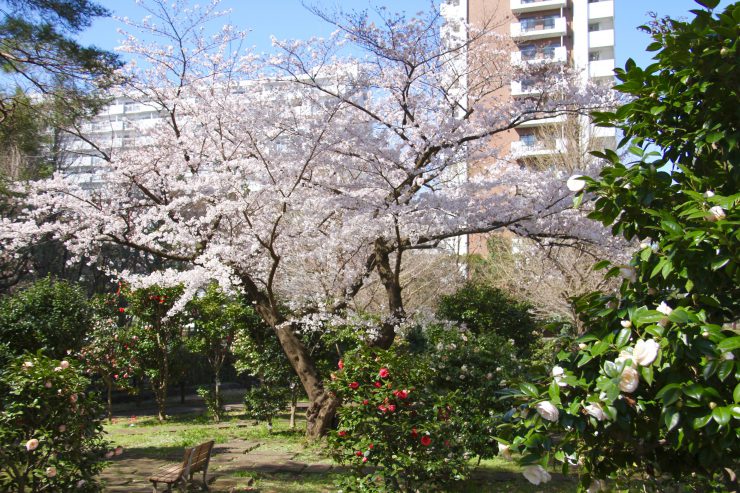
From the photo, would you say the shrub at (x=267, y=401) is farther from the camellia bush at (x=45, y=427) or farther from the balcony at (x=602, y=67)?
the balcony at (x=602, y=67)

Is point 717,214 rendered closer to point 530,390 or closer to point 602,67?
point 530,390

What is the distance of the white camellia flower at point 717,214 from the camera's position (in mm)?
1782

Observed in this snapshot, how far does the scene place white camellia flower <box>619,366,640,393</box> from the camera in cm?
178

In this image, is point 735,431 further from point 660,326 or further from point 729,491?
point 729,491

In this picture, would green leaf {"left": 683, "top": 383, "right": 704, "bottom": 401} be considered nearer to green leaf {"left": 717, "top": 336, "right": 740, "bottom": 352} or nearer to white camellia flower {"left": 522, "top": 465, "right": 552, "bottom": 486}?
green leaf {"left": 717, "top": 336, "right": 740, "bottom": 352}

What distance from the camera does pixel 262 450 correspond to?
7.78 m

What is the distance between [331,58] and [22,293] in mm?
5568

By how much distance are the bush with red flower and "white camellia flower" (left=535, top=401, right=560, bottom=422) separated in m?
2.64

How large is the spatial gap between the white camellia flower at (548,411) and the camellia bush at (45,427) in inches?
137

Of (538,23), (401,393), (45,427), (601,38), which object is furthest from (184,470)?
(538,23)

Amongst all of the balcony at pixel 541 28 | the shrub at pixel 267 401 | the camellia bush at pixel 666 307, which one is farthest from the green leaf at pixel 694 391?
the balcony at pixel 541 28

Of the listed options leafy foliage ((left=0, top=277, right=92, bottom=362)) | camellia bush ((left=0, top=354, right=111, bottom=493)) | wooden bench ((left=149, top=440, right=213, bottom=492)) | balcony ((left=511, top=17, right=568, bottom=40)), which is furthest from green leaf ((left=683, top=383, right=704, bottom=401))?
balcony ((left=511, top=17, right=568, bottom=40))

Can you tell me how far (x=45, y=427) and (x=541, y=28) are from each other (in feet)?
104

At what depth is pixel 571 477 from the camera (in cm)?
612
